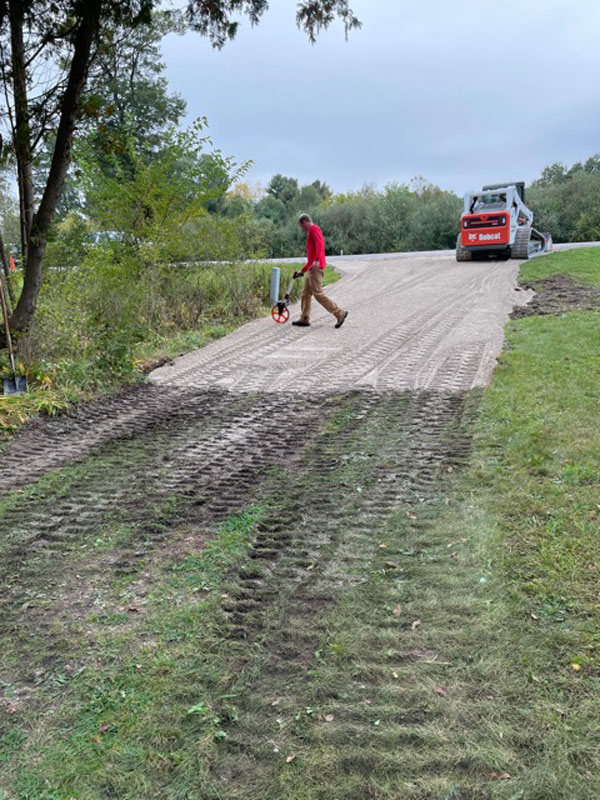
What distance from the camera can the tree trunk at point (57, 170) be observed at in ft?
23.0

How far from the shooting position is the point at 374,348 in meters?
9.41

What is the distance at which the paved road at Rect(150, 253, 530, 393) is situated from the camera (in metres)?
7.79

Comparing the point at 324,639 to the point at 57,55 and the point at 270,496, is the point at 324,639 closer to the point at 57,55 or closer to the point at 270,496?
the point at 270,496

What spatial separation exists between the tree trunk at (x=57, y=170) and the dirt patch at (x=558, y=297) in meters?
7.65

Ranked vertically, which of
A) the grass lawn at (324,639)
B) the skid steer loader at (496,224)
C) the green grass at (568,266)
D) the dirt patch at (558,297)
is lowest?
the grass lawn at (324,639)

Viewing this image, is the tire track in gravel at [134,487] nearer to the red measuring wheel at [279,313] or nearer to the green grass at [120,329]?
the green grass at [120,329]

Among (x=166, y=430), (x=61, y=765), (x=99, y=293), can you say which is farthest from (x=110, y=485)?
(x=99, y=293)

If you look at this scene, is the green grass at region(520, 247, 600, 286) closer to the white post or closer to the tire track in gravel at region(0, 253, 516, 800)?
the white post

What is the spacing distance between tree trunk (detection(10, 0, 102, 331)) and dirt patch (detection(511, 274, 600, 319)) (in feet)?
25.1

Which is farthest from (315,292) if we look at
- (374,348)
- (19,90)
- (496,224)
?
(496,224)

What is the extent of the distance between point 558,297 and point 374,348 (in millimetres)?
5360

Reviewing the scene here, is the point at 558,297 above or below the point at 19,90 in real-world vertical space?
below

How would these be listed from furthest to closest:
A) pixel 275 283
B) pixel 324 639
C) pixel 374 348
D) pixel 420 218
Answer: pixel 420 218
pixel 275 283
pixel 374 348
pixel 324 639

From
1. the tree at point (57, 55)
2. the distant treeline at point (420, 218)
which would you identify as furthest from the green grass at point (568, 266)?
the distant treeline at point (420, 218)
